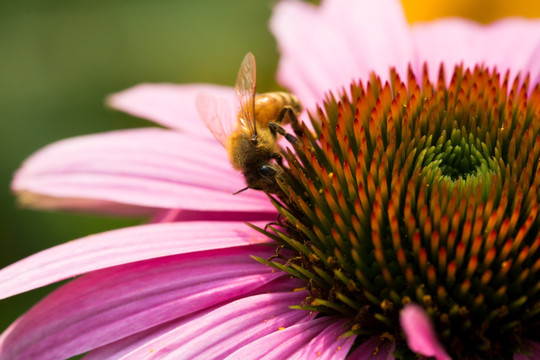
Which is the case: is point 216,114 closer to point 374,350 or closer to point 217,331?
point 217,331

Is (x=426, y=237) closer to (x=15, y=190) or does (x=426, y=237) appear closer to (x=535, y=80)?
(x=535, y=80)

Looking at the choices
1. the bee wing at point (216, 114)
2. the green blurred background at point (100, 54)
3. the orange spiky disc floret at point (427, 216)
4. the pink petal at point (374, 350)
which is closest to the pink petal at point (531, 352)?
the orange spiky disc floret at point (427, 216)

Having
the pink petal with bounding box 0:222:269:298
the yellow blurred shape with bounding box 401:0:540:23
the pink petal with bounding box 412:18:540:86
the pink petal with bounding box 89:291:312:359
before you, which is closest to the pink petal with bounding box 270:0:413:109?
the pink petal with bounding box 412:18:540:86

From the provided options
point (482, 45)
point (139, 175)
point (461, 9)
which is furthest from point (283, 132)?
point (461, 9)

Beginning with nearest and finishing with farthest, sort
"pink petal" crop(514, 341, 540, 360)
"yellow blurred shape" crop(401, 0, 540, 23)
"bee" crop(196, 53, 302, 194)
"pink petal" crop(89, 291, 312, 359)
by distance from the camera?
1. "pink petal" crop(514, 341, 540, 360)
2. "pink petal" crop(89, 291, 312, 359)
3. "bee" crop(196, 53, 302, 194)
4. "yellow blurred shape" crop(401, 0, 540, 23)

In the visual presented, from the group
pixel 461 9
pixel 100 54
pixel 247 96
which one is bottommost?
pixel 461 9

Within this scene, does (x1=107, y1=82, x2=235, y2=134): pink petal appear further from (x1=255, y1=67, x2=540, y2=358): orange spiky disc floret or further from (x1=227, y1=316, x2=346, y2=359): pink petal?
(x1=227, y1=316, x2=346, y2=359): pink petal

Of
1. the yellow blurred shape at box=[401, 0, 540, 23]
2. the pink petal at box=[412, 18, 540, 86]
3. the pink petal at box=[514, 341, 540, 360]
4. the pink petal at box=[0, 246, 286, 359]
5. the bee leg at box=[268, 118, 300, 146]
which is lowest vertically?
the pink petal at box=[514, 341, 540, 360]

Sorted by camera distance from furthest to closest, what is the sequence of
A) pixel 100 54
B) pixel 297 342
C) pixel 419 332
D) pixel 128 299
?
pixel 100 54 < pixel 128 299 < pixel 297 342 < pixel 419 332

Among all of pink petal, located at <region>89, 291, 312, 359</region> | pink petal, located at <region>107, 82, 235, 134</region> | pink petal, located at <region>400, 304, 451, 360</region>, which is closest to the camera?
pink petal, located at <region>400, 304, 451, 360</region>
